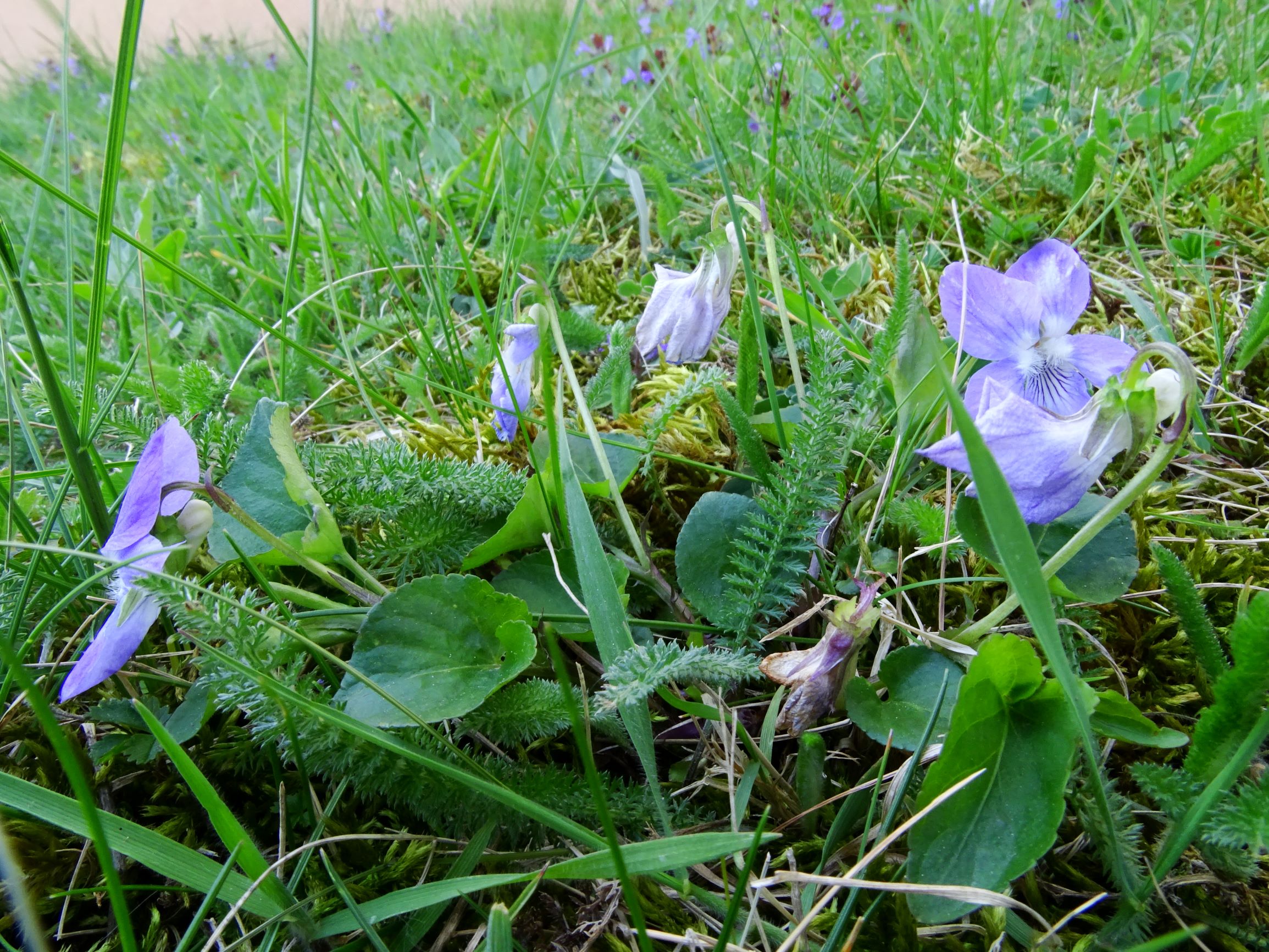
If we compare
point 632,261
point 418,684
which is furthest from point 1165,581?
point 632,261

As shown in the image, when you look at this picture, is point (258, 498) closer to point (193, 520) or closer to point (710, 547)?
point (193, 520)

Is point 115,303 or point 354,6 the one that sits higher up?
point 354,6

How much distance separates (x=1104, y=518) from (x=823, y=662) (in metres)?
0.25

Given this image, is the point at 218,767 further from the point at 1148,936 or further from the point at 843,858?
the point at 1148,936

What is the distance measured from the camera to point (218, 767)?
781mm

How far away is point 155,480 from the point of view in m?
0.71

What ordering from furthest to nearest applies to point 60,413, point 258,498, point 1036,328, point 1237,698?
point 258,498 → point 1036,328 → point 60,413 → point 1237,698

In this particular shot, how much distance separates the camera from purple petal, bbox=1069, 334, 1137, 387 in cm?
78

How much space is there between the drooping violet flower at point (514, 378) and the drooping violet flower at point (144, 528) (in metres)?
0.34

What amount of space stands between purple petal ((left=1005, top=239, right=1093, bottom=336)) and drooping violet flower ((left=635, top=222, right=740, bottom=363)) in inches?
14.0

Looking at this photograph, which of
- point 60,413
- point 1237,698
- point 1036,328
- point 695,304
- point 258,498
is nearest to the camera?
point 1237,698

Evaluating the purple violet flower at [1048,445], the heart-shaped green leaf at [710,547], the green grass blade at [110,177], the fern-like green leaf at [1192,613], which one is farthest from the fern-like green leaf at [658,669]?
the green grass blade at [110,177]

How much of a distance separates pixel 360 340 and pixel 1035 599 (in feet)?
4.52

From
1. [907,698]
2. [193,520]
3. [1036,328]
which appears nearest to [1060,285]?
[1036,328]
